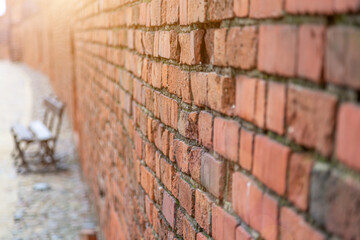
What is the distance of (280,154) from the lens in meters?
0.84

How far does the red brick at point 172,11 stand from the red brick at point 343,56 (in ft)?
2.87

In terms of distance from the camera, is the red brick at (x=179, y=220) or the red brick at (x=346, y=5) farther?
the red brick at (x=179, y=220)

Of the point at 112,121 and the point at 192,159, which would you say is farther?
the point at 112,121

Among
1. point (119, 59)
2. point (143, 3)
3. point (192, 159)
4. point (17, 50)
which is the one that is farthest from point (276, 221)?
point (17, 50)

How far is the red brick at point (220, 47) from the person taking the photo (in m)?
1.10

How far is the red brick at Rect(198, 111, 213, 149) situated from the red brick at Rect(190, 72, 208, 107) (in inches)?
1.5

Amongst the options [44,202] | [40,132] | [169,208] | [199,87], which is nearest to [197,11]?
[199,87]

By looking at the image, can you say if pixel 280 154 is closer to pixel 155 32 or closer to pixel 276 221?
pixel 276 221

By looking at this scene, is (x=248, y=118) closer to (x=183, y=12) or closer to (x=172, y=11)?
(x=183, y=12)

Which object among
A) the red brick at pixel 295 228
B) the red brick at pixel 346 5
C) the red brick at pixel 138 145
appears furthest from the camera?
the red brick at pixel 138 145

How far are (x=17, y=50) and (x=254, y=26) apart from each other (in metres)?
37.9

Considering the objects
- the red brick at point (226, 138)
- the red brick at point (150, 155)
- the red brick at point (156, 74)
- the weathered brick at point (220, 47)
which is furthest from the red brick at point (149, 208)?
the weathered brick at point (220, 47)

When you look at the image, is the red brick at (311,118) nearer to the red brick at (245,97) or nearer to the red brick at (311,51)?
the red brick at (311,51)

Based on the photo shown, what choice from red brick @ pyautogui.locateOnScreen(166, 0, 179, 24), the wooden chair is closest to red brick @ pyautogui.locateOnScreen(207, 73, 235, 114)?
red brick @ pyautogui.locateOnScreen(166, 0, 179, 24)
